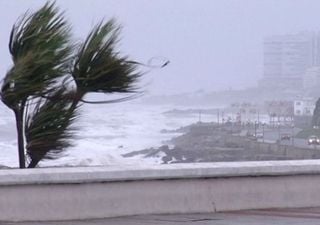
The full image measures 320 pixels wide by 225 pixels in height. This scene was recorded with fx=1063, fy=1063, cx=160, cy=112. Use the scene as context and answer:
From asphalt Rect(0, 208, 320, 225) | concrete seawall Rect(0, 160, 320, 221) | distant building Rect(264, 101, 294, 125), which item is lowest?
asphalt Rect(0, 208, 320, 225)

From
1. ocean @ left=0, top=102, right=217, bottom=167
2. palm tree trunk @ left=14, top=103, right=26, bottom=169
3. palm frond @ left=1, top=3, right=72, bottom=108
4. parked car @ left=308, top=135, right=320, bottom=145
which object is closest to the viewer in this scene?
palm frond @ left=1, top=3, right=72, bottom=108

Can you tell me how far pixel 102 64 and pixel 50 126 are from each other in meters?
1.08

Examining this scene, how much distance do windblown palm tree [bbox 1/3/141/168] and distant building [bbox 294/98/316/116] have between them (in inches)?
379

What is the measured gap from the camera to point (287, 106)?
26.0 metres

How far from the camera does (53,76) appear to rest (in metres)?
13.9

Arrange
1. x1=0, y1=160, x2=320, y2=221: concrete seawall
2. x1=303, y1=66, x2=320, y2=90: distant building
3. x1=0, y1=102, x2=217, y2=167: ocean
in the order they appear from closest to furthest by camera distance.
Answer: x1=0, y1=160, x2=320, y2=221: concrete seawall, x1=0, y1=102, x2=217, y2=167: ocean, x1=303, y1=66, x2=320, y2=90: distant building

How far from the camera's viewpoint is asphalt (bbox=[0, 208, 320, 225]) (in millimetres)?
11534

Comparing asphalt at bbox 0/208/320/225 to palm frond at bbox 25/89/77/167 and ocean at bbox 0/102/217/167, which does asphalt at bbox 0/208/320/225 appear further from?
palm frond at bbox 25/89/77/167

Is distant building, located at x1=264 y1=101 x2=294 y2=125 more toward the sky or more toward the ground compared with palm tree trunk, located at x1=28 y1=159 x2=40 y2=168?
more toward the sky

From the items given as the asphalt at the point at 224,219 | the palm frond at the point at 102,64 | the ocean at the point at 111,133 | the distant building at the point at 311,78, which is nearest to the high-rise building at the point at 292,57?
the distant building at the point at 311,78

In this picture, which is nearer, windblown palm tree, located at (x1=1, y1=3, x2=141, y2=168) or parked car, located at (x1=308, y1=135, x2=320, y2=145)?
windblown palm tree, located at (x1=1, y1=3, x2=141, y2=168)

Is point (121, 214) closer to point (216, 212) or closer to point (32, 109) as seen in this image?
point (216, 212)

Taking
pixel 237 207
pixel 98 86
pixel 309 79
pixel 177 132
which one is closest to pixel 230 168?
pixel 237 207

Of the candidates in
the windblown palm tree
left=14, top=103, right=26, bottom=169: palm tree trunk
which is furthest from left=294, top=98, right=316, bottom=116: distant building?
left=14, top=103, right=26, bottom=169: palm tree trunk
